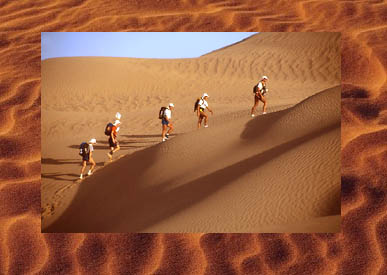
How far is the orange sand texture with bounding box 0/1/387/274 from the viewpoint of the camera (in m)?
4.59

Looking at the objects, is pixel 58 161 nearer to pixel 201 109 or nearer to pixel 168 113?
pixel 168 113

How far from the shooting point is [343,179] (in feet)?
15.8

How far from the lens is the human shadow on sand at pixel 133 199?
4531 mm

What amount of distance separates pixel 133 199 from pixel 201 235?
0.65m

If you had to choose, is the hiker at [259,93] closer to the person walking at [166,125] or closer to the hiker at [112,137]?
the person walking at [166,125]

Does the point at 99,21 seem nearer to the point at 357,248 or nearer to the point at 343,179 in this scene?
the point at 343,179

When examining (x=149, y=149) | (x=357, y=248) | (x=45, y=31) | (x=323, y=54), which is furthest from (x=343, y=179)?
(x=45, y=31)

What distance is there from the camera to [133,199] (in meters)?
4.55

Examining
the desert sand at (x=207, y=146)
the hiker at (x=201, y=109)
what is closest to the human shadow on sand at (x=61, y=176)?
the desert sand at (x=207, y=146)

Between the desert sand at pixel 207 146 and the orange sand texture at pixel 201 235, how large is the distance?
0.53 feet

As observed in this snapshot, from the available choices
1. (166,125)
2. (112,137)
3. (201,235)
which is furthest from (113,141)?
(201,235)

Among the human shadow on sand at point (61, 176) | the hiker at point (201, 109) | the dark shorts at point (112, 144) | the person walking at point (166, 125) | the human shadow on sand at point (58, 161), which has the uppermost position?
the hiker at point (201, 109)

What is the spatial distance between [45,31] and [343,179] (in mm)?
3254

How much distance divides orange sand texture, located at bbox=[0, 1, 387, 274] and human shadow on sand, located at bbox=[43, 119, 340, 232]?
0.54 ft
